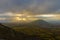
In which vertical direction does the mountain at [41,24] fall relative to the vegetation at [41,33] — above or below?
above

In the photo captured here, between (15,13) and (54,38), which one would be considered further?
(15,13)

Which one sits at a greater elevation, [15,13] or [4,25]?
[15,13]

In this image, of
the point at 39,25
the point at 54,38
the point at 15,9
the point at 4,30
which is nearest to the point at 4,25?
the point at 4,30

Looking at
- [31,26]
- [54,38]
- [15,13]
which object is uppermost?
[15,13]

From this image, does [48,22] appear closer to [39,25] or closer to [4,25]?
[39,25]

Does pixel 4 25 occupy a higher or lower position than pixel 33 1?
lower

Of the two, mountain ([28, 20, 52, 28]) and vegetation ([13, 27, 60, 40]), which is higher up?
mountain ([28, 20, 52, 28])

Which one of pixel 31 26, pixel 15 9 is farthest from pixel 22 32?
pixel 15 9

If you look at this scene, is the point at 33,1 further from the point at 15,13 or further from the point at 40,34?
the point at 40,34

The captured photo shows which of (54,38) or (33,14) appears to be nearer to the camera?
(54,38)
